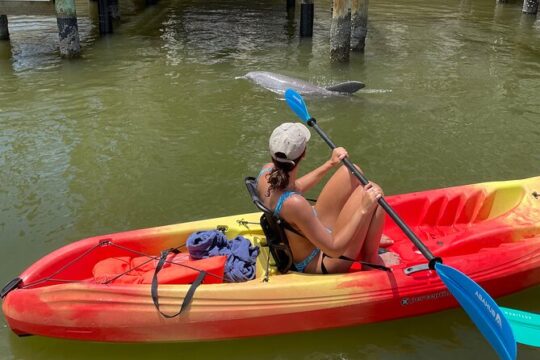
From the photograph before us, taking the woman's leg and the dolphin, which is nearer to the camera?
the woman's leg

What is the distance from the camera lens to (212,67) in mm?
10477

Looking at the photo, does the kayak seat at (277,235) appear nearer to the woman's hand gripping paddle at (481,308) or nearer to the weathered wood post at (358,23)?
the woman's hand gripping paddle at (481,308)

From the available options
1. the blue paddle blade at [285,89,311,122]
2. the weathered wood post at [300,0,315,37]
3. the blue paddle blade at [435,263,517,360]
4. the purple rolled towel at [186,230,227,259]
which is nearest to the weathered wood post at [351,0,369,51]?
the weathered wood post at [300,0,315,37]

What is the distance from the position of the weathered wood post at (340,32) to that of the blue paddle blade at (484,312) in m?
7.83

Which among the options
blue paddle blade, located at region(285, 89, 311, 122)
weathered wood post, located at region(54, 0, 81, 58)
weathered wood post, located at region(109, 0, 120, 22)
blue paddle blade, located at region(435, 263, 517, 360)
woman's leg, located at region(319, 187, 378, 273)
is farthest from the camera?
weathered wood post, located at region(109, 0, 120, 22)

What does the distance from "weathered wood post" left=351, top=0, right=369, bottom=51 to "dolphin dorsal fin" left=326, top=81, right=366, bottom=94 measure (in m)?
3.25

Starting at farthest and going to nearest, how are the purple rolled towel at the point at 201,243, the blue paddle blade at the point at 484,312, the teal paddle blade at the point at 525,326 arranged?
the purple rolled towel at the point at 201,243
the teal paddle blade at the point at 525,326
the blue paddle blade at the point at 484,312

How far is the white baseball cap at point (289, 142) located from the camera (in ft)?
10.1

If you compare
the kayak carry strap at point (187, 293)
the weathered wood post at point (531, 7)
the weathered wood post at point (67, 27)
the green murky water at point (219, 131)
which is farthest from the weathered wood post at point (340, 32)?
the weathered wood post at point (531, 7)

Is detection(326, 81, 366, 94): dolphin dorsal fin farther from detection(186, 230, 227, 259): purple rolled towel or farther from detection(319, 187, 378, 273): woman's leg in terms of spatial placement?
detection(186, 230, 227, 259): purple rolled towel

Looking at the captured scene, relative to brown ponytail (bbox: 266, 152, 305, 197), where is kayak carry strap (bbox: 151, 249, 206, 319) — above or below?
below

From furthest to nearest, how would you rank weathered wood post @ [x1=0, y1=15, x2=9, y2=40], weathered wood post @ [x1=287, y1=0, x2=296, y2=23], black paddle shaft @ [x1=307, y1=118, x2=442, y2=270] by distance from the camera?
weathered wood post @ [x1=287, y1=0, x2=296, y2=23]
weathered wood post @ [x1=0, y1=15, x2=9, y2=40]
black paddle shaft @ [x1=307, y1=118, x2=442, y2=270]

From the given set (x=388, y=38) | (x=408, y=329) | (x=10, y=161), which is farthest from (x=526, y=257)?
(x=388, y=38)

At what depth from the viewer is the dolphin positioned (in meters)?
8.45
